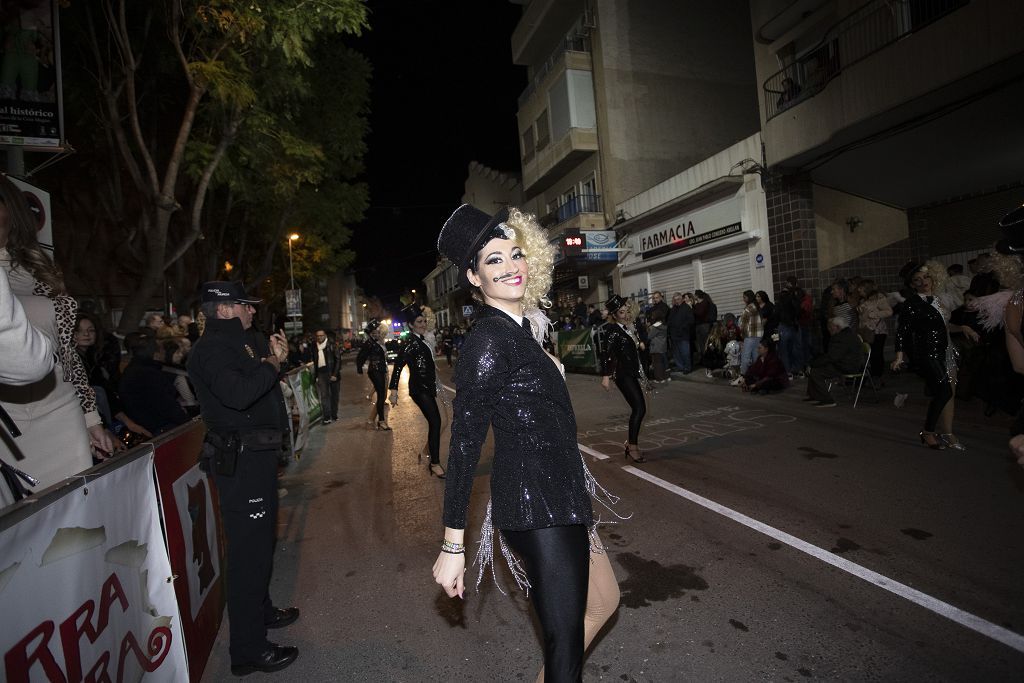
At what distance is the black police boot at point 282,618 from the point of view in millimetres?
3291

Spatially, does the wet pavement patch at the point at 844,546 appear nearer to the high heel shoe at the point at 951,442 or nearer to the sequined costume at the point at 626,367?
the sequined costume at the point at 626,367

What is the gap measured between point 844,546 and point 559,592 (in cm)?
286

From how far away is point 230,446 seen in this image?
9.23ft

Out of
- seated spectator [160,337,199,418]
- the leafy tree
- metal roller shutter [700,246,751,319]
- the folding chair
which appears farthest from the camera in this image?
metal roller shutter [700,246,751,319]

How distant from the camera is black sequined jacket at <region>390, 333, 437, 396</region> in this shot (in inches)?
261

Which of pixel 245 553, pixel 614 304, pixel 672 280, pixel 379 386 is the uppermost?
pixel 672 280

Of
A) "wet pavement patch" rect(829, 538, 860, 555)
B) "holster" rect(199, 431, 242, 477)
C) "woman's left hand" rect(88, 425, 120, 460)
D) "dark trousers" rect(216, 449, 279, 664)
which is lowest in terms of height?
"wet pavement patch" rect(829, 538, 860, 555)

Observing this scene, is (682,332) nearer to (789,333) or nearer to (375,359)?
(789,333)

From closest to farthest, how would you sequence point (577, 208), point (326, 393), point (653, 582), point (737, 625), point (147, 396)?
point (737, 625)
point (653, 582)
point (147, 396)
point (326, 393)
point (577, 208)

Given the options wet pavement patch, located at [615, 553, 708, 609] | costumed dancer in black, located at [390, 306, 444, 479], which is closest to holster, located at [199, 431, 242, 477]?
wet pavement patch, located at [615, 553, 708, 609]

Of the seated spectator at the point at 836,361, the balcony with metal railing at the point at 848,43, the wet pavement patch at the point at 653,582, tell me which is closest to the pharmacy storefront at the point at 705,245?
the balcony with metal railing at the point at 848,43

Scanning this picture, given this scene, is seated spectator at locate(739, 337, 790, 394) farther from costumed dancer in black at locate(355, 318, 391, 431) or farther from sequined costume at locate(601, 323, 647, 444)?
costumed dancer in black at locate(355, 318, 391, 431)

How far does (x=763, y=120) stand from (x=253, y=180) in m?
13.7

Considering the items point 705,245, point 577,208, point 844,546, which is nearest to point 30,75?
point 844,546
